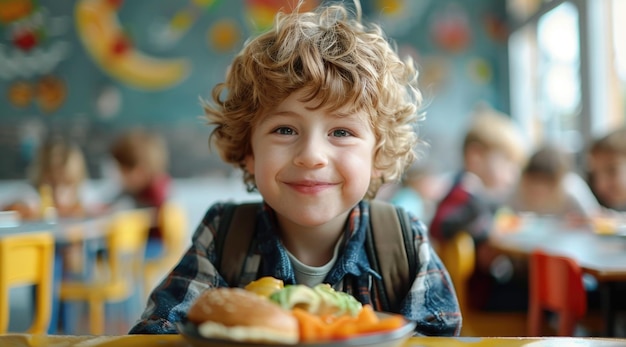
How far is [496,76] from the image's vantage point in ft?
21.0

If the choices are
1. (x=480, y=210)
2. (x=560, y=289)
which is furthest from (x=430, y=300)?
(x=480, y=210)

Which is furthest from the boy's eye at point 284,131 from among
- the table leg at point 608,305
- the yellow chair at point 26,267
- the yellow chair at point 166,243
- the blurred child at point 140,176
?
the blurred child at point 140,176

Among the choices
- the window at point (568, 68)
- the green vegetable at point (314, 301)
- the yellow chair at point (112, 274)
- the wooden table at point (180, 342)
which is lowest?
the yellow chair at point (112, 274)

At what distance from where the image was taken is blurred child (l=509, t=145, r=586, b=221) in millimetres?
3447

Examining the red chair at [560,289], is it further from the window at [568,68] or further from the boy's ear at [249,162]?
the window at [568,68]

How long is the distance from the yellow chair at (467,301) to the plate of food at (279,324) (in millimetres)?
2075

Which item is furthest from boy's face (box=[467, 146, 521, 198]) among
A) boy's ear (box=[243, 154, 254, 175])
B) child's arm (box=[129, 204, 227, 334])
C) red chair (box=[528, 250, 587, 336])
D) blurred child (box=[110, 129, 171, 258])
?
child's arm (box=[129, 204, 227, 334])

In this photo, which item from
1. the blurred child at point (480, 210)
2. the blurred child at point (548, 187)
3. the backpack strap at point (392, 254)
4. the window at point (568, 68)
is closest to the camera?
the backpack strap at point (392, 254)

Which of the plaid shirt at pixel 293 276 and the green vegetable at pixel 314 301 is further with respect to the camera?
the plaid shirt at pixel 293 276

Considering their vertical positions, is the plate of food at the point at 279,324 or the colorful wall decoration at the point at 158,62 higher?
the colorful wall decoration at the point at 158,62

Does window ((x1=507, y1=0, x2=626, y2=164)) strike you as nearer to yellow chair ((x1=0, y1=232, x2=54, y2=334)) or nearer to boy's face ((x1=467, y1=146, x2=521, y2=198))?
boy's face ((x1=467, y1=146, x2=521, y2=198))

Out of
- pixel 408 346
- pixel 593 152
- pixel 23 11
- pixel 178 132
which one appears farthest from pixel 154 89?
pixel 408 346

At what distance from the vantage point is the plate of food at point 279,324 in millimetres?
605

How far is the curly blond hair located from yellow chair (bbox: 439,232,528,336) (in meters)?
1.49
